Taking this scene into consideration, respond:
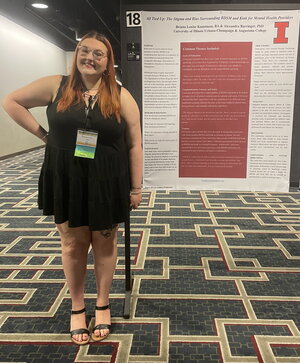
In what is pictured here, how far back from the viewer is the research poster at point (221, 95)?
3.71 m

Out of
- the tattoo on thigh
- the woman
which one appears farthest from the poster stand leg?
the woman

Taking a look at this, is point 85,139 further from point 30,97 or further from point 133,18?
point 133,18

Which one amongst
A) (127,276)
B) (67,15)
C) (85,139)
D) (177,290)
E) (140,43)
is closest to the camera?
(85,139)

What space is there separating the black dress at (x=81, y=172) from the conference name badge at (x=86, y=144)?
0.8 inches

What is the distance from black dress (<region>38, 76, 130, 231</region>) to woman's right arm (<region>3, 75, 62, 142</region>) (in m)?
0.05

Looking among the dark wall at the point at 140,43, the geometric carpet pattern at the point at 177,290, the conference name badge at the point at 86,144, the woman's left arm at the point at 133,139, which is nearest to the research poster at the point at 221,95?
the dark wall at the point at 140,43

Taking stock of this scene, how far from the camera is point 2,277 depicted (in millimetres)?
2305

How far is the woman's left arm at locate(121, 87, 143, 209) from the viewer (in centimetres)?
151

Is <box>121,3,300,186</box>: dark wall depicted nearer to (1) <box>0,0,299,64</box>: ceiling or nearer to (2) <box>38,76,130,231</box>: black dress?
(1) <box>0,0,299,64</box>: ceiling

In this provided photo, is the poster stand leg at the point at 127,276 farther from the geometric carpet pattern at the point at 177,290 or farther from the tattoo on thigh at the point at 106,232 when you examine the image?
the tattoo on thigh at the point at 106,232

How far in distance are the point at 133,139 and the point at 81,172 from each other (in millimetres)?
292

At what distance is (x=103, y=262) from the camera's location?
5.52ft

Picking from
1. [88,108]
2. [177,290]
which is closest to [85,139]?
[88,108]

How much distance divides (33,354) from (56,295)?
51 centimetres
